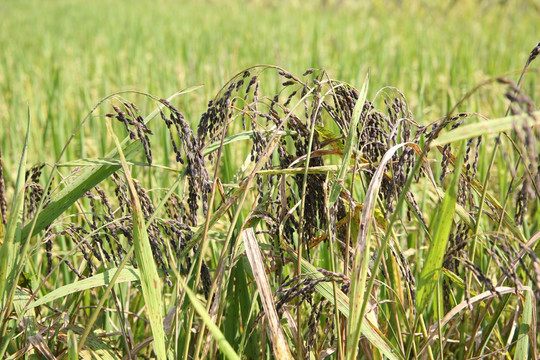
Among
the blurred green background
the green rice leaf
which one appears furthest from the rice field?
the blurred green background

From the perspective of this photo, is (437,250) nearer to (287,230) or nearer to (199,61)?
(287,230)

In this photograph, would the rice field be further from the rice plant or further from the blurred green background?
the blurred green background

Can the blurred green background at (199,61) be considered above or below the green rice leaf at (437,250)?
above

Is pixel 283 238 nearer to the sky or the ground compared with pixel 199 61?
nearer to the ground

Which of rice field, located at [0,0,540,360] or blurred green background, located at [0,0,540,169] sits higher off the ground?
blurred green background, located at [0,0,540,169]

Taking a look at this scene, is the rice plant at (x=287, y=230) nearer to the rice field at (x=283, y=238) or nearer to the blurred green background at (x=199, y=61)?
the rice field at (x=283, y=238)

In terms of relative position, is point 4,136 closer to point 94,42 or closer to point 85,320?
point 85,320

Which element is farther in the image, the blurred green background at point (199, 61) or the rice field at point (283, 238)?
the blurred green background at point (199, 61)

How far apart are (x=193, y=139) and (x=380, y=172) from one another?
28cm

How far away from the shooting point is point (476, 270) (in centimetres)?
74

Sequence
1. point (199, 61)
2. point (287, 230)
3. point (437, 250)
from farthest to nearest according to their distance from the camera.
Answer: point (199, 61) → point (287, 230) → point (437, 250)

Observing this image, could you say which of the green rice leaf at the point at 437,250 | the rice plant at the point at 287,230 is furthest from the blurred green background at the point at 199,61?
the green rice leaf at the point at 437,250

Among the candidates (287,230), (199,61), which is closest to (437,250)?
(287,230)

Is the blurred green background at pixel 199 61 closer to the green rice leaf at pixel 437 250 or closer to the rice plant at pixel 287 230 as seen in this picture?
the rice plant at pixel 287 230
